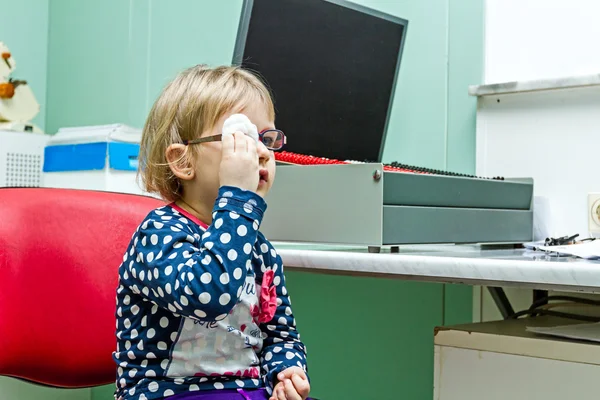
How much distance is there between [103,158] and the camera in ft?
7.68

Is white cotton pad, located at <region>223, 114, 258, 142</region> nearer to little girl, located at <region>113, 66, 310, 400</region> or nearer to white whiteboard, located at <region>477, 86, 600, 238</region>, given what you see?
little girl, located at <region>113, 66, 310, 400</region>

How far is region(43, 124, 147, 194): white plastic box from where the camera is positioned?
2.34 meters

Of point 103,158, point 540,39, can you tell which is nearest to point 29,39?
point 103,158

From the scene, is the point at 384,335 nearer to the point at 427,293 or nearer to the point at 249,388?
the point at 427,293

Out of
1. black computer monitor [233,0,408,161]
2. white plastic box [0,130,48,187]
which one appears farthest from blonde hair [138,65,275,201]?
white plastic box [0,130,48,187]

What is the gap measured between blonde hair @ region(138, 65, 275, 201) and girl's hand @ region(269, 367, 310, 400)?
30 centimetres

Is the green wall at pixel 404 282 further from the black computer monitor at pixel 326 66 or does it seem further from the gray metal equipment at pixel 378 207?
the gray metal equipment at pixel 378 207

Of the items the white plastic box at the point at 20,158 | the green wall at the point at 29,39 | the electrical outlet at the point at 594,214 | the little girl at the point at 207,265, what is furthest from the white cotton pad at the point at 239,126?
the green wall at the point at 29,39

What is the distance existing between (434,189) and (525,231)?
1.08 feet

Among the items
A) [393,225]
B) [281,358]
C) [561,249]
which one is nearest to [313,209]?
[393,225]

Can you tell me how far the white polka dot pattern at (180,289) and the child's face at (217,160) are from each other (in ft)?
0.20

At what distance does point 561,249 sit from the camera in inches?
45.8

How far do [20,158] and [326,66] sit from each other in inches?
59.8

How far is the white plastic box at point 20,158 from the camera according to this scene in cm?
255
